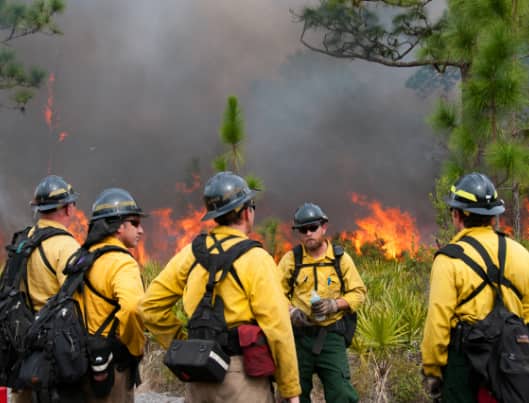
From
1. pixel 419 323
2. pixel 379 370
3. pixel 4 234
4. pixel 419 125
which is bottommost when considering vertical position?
pixel 379 370

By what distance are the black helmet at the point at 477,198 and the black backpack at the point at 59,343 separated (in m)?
1.78

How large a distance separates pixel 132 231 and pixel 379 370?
2900 millimetres

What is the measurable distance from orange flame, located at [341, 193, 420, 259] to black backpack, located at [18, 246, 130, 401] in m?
10.1

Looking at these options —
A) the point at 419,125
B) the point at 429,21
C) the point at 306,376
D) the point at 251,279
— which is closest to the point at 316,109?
the point at 419,125

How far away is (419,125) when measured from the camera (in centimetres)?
1872

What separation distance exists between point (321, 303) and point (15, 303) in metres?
1.86

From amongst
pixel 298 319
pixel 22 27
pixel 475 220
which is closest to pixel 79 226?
pixel 22 27

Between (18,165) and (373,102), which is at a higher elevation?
(373,102)

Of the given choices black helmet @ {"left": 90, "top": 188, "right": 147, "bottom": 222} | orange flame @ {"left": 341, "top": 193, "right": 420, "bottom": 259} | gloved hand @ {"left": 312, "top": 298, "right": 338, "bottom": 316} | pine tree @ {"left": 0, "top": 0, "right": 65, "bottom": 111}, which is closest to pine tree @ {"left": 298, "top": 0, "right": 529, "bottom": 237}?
gloved hand @ {"left": 312, "top": 298, "right": 338, "bottom": 316}

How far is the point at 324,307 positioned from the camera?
386cm

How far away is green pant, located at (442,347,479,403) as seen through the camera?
275 cm

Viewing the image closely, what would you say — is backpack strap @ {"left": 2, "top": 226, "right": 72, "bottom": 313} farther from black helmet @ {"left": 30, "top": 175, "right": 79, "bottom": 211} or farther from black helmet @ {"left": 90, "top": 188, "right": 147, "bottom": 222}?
black helmet @ {"left": 90, "top": 188, "right": 147, "bottom": 222}

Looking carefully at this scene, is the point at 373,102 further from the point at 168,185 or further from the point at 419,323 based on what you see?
the point at 419,323

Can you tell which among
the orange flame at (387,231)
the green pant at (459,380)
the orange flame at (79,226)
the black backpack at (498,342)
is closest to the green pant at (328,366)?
the green pant at (459,380)
